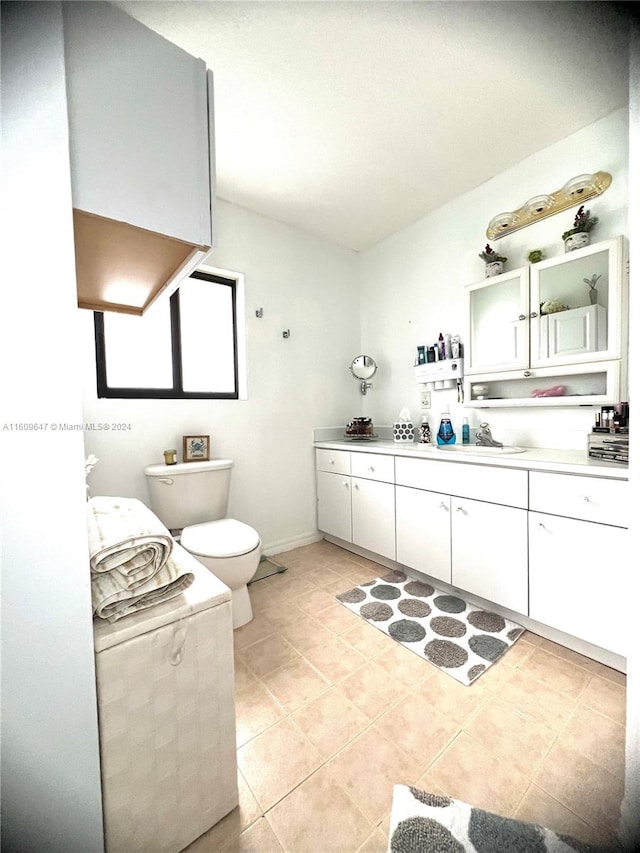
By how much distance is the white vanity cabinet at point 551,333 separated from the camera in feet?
5.08

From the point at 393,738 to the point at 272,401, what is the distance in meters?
1.92

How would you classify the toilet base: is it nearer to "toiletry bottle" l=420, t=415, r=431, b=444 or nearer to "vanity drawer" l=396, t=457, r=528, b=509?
"vanity drawer" l=396, t=457, r=528, b=509

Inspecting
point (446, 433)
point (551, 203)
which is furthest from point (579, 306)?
point (446, 433)

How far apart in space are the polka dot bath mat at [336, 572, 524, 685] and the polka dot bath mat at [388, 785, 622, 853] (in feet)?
1.49

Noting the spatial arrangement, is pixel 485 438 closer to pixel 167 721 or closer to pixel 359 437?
pixel 359 437

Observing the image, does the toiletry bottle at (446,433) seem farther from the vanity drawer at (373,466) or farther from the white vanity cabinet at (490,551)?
the white vanity cabinet at (490,551)

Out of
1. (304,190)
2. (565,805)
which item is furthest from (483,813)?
(304,190)

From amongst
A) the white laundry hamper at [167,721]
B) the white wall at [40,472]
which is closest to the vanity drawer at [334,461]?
the white laundry hamper at [167,721]

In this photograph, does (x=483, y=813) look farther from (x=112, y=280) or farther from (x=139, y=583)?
(x=112, y=280)

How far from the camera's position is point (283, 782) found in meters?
0.95

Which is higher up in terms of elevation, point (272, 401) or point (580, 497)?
point (272, 401)

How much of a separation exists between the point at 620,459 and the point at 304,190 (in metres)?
2.23

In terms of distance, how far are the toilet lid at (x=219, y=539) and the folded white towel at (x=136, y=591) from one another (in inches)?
25.8

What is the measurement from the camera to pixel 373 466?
2186 millimetres
